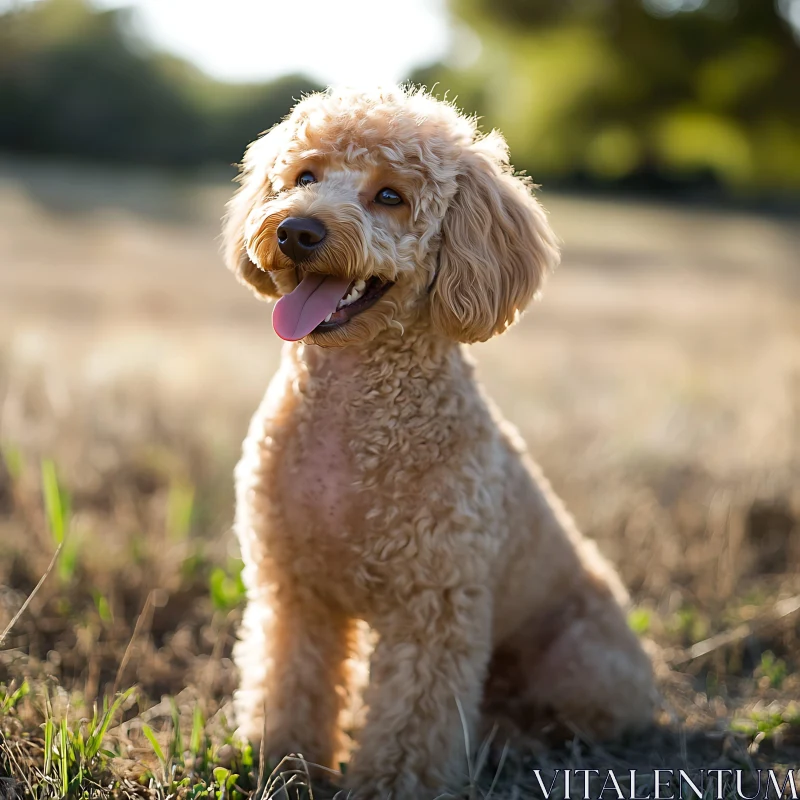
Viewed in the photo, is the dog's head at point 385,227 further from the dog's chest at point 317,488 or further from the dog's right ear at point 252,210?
the dog's chest at point 317,488

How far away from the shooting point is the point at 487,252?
2.61 meters

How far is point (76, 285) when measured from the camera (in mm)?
10047

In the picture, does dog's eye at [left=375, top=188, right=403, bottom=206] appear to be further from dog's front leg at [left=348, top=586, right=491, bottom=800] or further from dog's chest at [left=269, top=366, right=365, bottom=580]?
dog's front leg at [left=348, top=586, right=491, bottom=800]

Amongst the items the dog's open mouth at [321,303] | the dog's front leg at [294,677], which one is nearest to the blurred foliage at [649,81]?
the dog's open mouth at [321,303]

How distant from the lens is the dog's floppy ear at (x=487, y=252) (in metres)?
2.54

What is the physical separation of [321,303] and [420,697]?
1220 millimetres

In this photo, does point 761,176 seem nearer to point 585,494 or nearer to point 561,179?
point 585,494

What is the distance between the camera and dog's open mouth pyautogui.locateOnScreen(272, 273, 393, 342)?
7.86 ft

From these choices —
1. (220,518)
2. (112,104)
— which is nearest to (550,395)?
(220,518)

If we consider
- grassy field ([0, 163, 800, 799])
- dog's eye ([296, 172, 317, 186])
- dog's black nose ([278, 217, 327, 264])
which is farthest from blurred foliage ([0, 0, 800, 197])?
dog's black nose ([278, 217, 327, 264])

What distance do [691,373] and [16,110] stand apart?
23495 mm

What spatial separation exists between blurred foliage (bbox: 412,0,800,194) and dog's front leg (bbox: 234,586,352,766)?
283 inches

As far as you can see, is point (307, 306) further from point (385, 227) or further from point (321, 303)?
point (385, 227)

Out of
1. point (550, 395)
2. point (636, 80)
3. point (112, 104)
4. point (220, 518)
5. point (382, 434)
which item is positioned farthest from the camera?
point (112, 104)
